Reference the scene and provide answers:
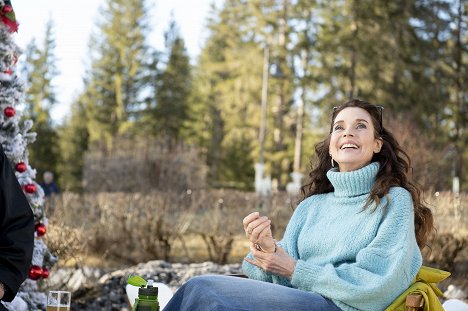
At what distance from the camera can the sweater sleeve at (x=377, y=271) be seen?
306 centimetres

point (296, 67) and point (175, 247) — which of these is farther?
point (296, 67)

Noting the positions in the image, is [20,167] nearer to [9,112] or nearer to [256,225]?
[9,112]

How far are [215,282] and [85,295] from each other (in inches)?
206

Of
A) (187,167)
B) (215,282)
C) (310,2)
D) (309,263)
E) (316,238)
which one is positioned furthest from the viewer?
(310,2)

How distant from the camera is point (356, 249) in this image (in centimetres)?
324

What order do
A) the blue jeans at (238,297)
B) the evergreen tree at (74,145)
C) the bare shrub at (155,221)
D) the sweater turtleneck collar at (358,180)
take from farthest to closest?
the evergreen tree at (74,145)
the bare shrub at (155,221)
the sweater turtleneck collar at (358,180)
the blue jeans at (238,297)

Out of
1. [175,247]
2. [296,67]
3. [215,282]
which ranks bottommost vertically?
[175,247]

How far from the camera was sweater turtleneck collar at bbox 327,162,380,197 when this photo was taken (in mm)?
A: 3391

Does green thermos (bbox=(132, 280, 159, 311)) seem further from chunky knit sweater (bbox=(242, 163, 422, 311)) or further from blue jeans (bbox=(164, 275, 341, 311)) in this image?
chunky knit sweater (bbox=(242, 163, 422, 311))

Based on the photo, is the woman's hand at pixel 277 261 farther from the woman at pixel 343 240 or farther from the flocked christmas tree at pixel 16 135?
the flocked christmas tree at pixel 16 135

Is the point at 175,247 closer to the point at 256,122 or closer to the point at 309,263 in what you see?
the point at 309,263

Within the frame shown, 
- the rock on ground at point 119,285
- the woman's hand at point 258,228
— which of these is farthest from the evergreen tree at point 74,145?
the woman's hand at point 258,228

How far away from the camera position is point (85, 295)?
791 cm

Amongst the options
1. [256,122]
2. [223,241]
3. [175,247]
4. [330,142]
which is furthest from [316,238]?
[256,122]
